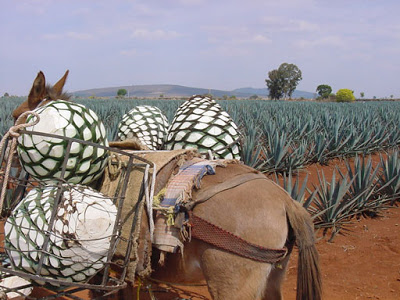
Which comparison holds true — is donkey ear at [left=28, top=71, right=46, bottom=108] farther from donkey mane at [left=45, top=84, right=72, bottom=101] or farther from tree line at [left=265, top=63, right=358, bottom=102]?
tree line at [left=265, top=63, right=358, bottom=102]

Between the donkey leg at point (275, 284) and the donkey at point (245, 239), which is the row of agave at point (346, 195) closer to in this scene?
the donkey leg at point (275, 284)

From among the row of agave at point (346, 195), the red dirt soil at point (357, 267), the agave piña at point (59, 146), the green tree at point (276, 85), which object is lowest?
the red dirt soil at point (357, 267)

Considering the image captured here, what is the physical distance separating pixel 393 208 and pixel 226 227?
498 centimetres

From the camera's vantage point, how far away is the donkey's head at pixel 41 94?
216 centimetres

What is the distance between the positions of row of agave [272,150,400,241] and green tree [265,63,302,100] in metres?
65.8

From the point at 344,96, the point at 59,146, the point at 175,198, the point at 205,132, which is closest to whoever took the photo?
the point at 59,146

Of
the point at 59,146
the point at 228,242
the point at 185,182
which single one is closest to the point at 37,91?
the point at 59,146

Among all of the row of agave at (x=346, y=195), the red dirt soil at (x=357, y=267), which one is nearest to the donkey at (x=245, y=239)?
the red dirt soil at (x=357, y=267)

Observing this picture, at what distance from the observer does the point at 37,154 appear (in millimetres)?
1827

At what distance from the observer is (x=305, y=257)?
1996 mm

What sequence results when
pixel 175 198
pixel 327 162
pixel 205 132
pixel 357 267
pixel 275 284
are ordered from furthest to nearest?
pixel 327 162 → pixel 357 267 → pixel 205 132 → pixel 275 284 → pixel 175 198

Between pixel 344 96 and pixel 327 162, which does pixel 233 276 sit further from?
pixel 344 96

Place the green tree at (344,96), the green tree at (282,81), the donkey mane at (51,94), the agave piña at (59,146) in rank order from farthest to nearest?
the green tree at (282,81), the green tree at (344,96), the donkey mane at (51,94), the agave piña at (59,146)

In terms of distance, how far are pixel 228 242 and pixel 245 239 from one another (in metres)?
0.09
